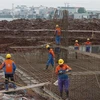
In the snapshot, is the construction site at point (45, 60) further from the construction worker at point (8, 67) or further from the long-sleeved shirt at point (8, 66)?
the long-sleeved shirt at point (8, 66)

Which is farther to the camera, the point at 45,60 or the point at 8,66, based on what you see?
the point at 45,60

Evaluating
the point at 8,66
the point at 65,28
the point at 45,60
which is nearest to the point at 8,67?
the point at 8,66

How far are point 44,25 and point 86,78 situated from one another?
21.9m

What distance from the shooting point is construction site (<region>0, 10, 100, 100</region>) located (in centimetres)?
1196

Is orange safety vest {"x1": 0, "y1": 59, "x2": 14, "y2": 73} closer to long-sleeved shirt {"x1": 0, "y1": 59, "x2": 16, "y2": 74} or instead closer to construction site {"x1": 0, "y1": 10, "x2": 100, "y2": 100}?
long-sleeved shirt {"x1": 0, "y1": 59, "x2": 16, "y2": 74}

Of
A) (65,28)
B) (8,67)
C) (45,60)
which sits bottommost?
(45,60)

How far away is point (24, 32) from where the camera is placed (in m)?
30.5

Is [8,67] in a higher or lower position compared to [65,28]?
lower

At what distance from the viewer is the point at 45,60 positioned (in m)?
20.2

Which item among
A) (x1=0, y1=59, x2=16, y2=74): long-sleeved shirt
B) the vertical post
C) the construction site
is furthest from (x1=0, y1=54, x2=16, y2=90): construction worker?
the vertical post

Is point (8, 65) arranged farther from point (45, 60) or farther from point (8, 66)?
point (45, 60)

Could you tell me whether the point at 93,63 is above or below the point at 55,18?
below

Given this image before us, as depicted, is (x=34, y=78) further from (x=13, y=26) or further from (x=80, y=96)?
(x=13, y=26)

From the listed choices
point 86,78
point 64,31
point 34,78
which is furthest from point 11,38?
point 86,78
